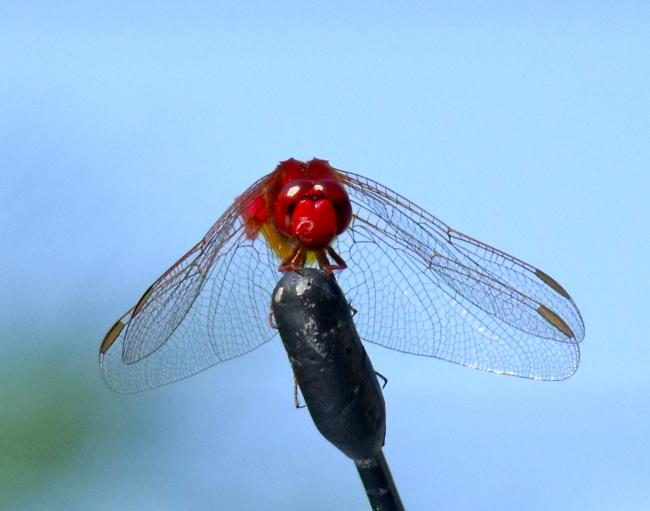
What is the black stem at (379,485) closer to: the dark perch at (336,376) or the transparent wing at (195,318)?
the dark perch at (336,376)

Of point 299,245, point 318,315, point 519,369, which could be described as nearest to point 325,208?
point 299,245

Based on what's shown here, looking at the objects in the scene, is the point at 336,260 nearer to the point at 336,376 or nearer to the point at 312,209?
the point at 312,209

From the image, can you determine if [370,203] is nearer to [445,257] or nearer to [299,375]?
[445,257]

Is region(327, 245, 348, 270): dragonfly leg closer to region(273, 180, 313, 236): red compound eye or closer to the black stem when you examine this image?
region(273, 180, 313, 236): red compound eye

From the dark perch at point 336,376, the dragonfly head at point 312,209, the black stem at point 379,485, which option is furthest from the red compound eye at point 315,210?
the black stem at point 379,485

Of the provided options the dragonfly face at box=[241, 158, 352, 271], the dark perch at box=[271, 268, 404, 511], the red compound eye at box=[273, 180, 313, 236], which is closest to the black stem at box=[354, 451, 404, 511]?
the dark perch at box=[271, 268, 404, 511]

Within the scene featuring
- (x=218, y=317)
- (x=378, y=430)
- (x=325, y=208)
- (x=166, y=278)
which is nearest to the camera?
(x=378, y=430)
